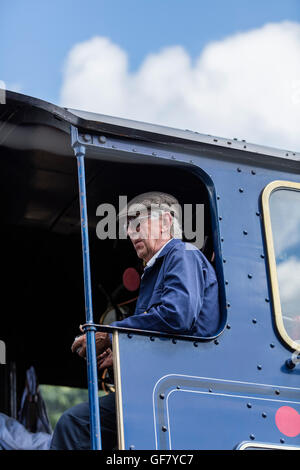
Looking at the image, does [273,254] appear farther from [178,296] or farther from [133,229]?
[133,229]

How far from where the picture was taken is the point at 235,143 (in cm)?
411

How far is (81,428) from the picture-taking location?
3.73 m

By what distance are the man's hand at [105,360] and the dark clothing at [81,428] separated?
6.1 inches

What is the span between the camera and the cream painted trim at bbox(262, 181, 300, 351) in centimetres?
381

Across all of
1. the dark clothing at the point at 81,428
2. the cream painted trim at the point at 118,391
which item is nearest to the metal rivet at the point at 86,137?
the cream painted trim at the point at 118,391

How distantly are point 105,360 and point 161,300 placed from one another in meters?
0.50

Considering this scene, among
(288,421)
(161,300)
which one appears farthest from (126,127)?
(288,421)

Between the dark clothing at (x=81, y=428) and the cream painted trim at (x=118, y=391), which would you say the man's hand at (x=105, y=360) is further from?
the cream painted trim at (x=118, y=391)

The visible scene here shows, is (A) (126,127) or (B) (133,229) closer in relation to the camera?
(A) (126,127)

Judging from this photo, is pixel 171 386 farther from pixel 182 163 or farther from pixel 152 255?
pixel 182 163

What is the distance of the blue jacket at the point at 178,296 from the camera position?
3.55 meters

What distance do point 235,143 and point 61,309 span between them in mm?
2531
